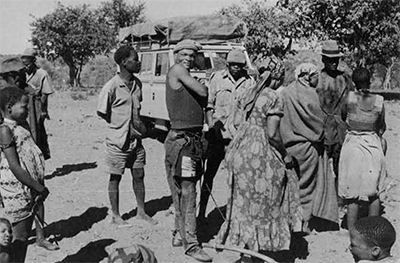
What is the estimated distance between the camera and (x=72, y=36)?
3772cm

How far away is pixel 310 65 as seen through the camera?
16.3 feet

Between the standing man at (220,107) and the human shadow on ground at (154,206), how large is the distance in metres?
0.87

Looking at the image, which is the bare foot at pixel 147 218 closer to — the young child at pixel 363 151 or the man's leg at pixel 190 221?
Answer: the man's leg at pixel 190 221

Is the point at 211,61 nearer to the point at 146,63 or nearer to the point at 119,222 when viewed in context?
the point at 146,63

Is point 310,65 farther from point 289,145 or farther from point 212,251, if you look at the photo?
point 212,251

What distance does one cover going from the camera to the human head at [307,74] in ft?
16.3

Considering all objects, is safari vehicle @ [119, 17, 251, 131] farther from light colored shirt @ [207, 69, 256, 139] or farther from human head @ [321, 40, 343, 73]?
human head @ [321, 40, 343, 73]

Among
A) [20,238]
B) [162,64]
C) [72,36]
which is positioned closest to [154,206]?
[20,238]

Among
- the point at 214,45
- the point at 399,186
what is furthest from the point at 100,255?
the point at 214,45

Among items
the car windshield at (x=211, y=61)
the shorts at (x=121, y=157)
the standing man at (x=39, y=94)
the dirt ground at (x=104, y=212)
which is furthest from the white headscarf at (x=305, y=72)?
the car windshield at (x=211, y=61)

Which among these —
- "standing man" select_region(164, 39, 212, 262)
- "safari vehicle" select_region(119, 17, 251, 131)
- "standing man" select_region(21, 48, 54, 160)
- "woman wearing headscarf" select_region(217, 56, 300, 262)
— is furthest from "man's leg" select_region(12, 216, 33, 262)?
"safari vehicle" select_region(119, 17, 251, 131)

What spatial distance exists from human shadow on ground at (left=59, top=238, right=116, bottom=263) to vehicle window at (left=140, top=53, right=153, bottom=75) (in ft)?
23.6

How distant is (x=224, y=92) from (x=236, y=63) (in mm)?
382

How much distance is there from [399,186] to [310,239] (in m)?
2.61
